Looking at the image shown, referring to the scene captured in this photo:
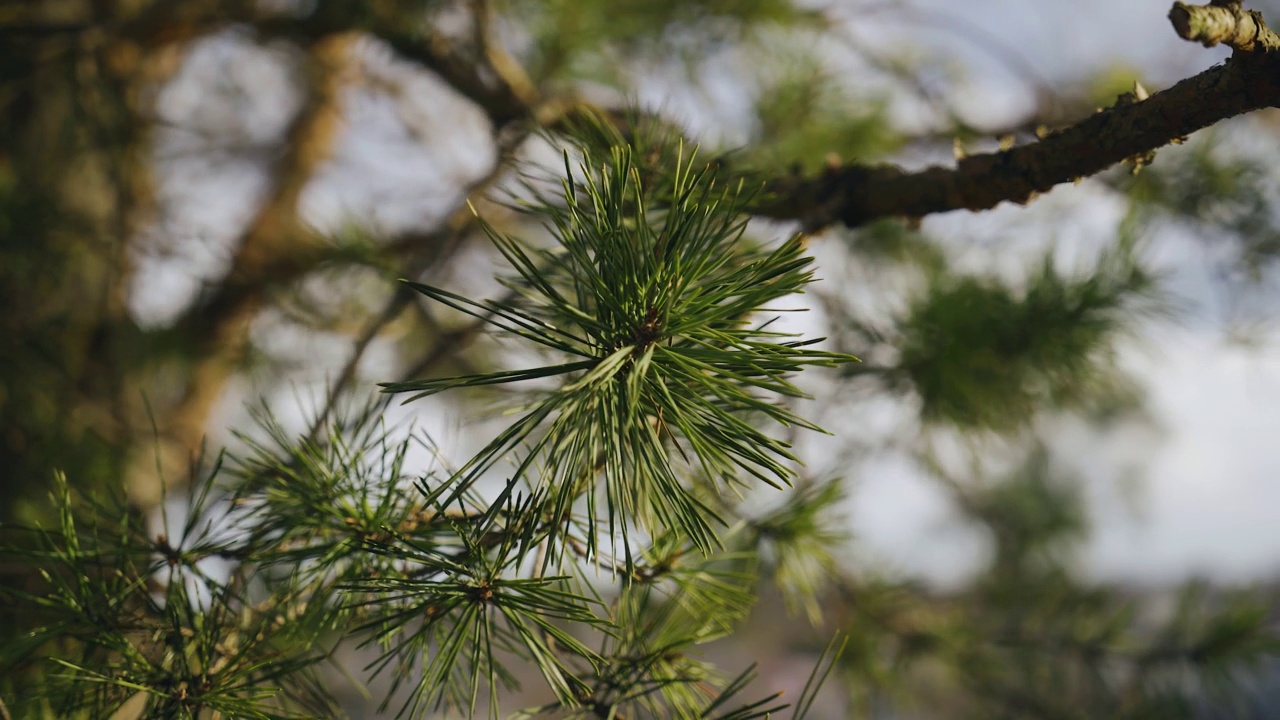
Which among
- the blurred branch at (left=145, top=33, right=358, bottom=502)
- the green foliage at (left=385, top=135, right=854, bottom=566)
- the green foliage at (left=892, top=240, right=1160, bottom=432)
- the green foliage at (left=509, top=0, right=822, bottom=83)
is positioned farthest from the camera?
the blurred branch at (left=145, top=33, right=358, bottom=502)

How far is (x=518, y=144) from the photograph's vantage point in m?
0.47

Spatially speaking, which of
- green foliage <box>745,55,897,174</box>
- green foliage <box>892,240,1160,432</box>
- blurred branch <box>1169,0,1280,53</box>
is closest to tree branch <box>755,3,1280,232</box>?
blurred branch <box>1169,0,1280,53</box>

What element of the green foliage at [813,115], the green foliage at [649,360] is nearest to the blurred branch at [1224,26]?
the green foliage at [649,360]

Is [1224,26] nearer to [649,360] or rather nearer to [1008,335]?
[649,360]

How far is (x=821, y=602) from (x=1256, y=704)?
0.37m

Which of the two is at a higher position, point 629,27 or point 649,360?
point 629,27

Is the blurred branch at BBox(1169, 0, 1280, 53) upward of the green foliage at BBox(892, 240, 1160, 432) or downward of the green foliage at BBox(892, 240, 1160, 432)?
downward

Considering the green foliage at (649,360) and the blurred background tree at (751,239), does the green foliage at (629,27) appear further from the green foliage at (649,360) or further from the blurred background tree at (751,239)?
the green foliage at (649,360)

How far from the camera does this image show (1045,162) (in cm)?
32

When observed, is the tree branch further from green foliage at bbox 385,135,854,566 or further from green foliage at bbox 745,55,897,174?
green foliage at bbox 745,55,897,174

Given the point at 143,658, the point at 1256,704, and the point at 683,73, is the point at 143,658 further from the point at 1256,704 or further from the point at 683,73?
the point at 1256,704

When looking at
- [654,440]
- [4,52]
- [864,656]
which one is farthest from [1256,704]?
[4,52]

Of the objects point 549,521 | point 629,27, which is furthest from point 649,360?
point 629,27

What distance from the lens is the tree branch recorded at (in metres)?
0.26
